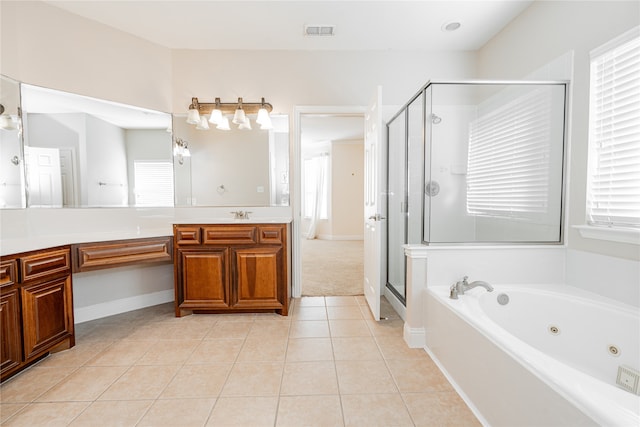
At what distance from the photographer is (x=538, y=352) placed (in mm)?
1091

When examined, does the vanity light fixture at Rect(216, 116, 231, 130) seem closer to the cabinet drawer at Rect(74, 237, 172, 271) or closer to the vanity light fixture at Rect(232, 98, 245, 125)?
the vanity light fixture at Rect(232, 98, 245, 125)

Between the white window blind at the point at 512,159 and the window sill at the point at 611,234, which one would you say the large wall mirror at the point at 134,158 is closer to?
the white window blind at the point at 512,159

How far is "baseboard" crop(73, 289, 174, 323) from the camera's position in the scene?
2438mm

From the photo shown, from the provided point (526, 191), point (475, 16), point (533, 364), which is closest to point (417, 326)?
point (533, 364)

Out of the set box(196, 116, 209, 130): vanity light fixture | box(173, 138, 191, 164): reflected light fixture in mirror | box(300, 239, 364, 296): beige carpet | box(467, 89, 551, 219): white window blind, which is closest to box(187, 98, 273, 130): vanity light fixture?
box(196, 116, 209, 130): vanity light fixture

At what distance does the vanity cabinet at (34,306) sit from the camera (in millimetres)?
1545

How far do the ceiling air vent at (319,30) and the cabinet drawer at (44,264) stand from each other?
2.60 m

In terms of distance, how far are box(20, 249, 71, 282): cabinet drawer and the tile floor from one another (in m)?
0.60

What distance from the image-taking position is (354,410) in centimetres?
137

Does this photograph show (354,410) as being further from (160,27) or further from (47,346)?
(160,27)

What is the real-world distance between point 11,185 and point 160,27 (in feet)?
5.74

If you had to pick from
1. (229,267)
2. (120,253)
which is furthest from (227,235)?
(120,253)

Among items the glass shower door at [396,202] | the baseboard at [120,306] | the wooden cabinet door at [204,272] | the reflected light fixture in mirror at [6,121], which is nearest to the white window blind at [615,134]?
the glass shower door at [396,202]

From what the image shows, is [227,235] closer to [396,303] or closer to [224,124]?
[224,124]
